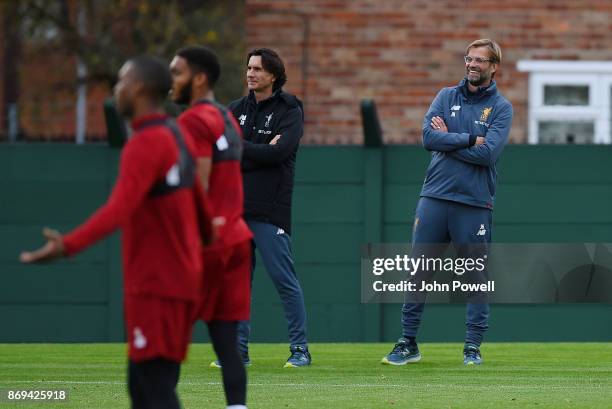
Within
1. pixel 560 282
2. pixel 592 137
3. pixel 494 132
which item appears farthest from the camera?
pixel 592 137

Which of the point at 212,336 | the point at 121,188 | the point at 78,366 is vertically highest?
the point at 121,188

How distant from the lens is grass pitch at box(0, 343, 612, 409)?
8031 mm

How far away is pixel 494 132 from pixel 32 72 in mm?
25471

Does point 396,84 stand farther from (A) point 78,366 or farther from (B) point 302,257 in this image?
(A) point 78,366

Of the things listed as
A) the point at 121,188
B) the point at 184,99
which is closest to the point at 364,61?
the point at 184,99

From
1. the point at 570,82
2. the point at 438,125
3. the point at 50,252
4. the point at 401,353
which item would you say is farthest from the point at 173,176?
the point at 570,82

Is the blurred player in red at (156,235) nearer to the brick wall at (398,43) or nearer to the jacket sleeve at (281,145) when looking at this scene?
the jacket sleeve at (281,145)

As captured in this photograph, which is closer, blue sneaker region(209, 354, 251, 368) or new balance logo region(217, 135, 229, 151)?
new balance logo region(217, 135, 229, 151)

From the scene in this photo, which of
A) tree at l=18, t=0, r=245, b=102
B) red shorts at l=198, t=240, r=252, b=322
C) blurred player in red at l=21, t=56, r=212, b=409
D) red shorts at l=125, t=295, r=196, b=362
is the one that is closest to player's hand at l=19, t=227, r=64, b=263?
blurred player in red at l=21, t=56, r=212, b=409

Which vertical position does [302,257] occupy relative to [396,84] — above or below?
below

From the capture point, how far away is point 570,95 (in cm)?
1780

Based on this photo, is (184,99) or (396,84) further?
(396,84)

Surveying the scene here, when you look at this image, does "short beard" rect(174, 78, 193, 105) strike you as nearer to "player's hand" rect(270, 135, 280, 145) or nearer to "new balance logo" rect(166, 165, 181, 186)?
"new balance logo" rect(166, 165, 181, 186)

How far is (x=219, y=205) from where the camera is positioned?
6973 millimetres
